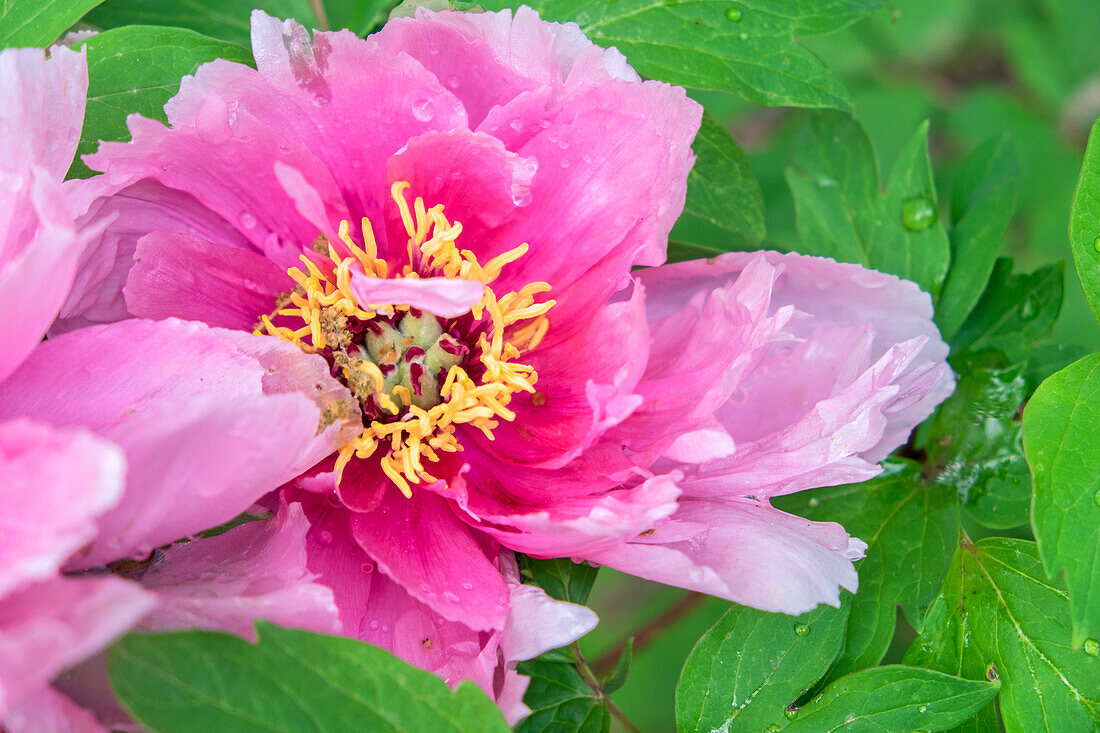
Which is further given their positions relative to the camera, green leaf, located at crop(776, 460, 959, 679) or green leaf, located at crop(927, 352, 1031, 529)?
green leaf, located at crop(927, 352, 1031, 529)

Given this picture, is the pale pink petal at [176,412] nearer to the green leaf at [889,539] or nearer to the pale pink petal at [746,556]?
the pale pink petal at [746,556]

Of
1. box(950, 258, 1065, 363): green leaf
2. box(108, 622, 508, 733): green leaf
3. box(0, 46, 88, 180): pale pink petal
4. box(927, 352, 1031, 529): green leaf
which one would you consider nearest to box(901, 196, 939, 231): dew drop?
box(950, 258, 1065, 363): green leaf

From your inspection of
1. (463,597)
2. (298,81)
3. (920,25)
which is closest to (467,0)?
(298,81)

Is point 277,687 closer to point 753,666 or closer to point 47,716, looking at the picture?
point 47,716

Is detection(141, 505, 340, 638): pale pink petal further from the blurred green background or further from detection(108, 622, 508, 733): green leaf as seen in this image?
the blurred green background

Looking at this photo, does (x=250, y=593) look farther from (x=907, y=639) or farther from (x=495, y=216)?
(x=907, y=639)

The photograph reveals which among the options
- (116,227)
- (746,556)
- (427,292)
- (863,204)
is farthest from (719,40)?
(116,227)
